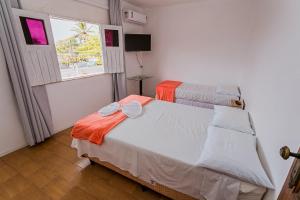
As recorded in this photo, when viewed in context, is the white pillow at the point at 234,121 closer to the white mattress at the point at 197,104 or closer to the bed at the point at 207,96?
the bed at the point at 207,96

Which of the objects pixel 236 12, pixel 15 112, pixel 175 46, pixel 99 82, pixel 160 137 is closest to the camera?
pixel 160 137

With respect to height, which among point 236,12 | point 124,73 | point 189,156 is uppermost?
point 236,12

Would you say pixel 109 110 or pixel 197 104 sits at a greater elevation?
pixel 109 110

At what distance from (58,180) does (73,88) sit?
1.67 metres

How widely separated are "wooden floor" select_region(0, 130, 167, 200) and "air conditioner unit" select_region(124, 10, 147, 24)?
10.4 ft

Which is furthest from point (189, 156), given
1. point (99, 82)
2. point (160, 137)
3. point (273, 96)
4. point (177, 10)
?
point (177, 10)

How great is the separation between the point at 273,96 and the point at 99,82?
3.06 m

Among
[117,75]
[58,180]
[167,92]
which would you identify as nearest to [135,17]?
[117,75]

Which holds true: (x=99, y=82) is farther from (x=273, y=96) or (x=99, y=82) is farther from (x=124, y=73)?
(x=273, y=96)

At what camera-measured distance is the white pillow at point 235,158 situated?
1.07 m

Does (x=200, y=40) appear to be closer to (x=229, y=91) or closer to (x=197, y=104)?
(x=229, y=91)

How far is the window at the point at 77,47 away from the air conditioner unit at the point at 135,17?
0.85m

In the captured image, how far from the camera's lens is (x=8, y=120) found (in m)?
2.11

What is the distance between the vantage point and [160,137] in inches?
63.7
